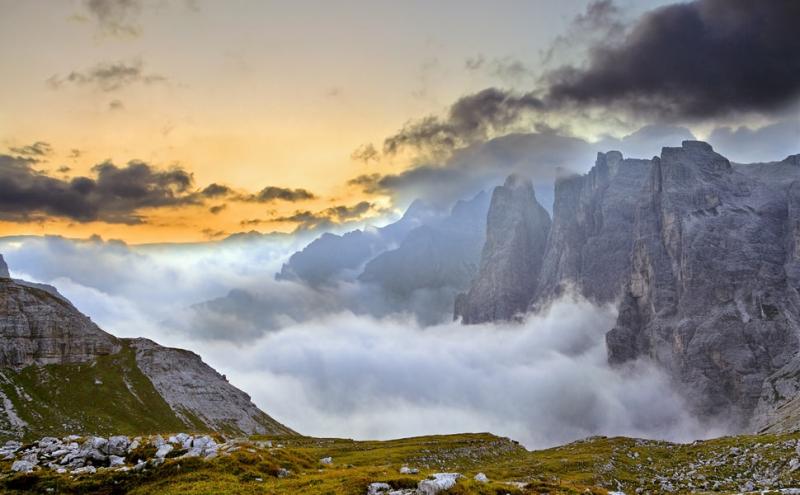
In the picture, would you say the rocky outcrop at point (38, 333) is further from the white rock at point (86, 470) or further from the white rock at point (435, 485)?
the white rock at point (435, 485)

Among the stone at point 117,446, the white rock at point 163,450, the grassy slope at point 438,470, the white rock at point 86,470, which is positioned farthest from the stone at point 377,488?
the stone at point 117,446

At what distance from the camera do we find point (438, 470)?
272 feet

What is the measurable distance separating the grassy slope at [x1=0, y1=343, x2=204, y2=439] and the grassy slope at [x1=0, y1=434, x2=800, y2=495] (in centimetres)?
4862

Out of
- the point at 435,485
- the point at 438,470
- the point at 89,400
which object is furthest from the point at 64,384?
the point at 435,485

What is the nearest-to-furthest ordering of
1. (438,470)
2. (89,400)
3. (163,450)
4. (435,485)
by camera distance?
(435,485) → (163,450) → (438,470) → (89,400)

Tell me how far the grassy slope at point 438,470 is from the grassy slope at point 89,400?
48618mm

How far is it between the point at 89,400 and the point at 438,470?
135788 millimetres

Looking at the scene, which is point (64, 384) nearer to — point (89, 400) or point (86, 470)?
point (89, 400)

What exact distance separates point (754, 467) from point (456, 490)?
72.8m

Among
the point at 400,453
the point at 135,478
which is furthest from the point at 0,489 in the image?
the point at 400,453

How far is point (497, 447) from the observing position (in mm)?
123812

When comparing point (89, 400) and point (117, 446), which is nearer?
point (117, 446)

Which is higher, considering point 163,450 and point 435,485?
point 163,450

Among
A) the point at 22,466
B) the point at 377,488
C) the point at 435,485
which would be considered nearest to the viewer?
the point at 435,485
